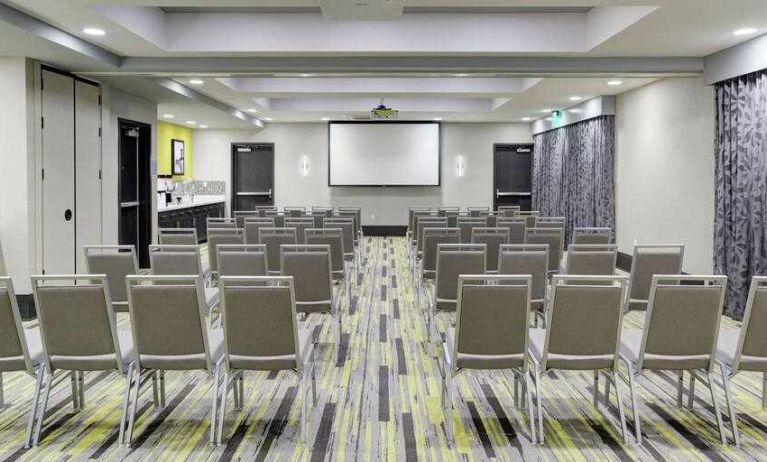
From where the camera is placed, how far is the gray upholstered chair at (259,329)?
10.9 feet

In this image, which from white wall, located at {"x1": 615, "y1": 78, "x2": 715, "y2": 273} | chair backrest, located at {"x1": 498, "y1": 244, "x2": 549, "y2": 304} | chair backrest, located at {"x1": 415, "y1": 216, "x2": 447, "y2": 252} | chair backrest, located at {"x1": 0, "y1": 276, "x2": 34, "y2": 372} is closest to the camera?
chair backrest, located at {"x1": 0, "y1": 276, "x2": 34, "y2": 372}

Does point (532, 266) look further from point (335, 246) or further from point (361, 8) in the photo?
point (361, 8)

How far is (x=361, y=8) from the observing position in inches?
209

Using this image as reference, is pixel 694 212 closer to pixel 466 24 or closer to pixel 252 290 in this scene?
pixel 466 24

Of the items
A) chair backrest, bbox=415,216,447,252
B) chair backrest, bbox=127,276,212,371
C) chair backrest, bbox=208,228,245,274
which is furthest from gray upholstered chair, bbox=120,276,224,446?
chair backrest, bbox=415,216,447,252

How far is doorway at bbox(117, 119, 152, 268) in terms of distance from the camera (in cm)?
1002

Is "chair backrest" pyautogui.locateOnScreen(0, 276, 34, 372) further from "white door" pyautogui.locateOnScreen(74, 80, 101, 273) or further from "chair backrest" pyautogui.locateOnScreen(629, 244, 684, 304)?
"white door" pyautogui.locateOnScreen(74, 80, 101, 273)

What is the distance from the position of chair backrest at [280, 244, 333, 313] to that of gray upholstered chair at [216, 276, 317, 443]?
1.59 metres

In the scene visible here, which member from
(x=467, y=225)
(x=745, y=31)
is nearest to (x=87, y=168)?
(x=467, y=225)

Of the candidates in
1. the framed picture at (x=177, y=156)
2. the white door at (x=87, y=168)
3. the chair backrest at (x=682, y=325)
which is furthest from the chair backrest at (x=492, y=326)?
the framed picture at (x=177, y=156)

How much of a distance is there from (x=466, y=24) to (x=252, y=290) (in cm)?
484

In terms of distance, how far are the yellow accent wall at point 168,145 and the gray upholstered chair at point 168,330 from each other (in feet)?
38.5

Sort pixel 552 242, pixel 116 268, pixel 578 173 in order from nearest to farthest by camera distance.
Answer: pixel 116 268
pixel 552 242
pixel 578 173

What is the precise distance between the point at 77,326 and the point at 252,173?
13892 millimetres
